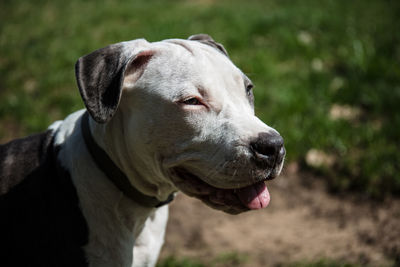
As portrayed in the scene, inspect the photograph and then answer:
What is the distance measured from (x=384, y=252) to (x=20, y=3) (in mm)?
8137

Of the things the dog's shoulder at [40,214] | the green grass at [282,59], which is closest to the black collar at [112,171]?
the dog's shoulder at [40,214]

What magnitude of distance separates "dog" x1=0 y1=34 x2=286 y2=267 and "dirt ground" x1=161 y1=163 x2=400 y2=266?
1329 millimetres

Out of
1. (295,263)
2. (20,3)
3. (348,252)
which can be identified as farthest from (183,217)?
(20,3)

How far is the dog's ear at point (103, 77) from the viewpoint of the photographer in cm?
217

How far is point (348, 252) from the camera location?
11.8ft

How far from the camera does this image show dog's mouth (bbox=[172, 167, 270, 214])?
229cm

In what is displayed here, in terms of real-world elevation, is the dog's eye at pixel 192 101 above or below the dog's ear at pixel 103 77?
below

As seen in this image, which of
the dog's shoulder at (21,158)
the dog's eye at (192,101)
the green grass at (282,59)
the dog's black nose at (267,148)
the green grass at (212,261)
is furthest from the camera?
the green grass at (282,59)

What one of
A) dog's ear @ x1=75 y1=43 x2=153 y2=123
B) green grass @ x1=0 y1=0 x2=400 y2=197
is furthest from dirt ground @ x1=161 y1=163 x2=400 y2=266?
dog's ear @ x1=75 y1=43 x2=153 y2=123

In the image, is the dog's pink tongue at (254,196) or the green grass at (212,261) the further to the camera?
the green grass at (212,261)

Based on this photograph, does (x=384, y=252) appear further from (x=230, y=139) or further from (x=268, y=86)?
(x=268, y=86)

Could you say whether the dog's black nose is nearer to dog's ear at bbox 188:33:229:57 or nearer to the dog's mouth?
the dog's mouth

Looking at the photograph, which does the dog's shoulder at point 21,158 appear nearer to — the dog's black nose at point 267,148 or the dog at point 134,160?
the dog at point 134,160

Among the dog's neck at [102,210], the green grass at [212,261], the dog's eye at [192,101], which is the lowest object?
the green grass at [212,261]
